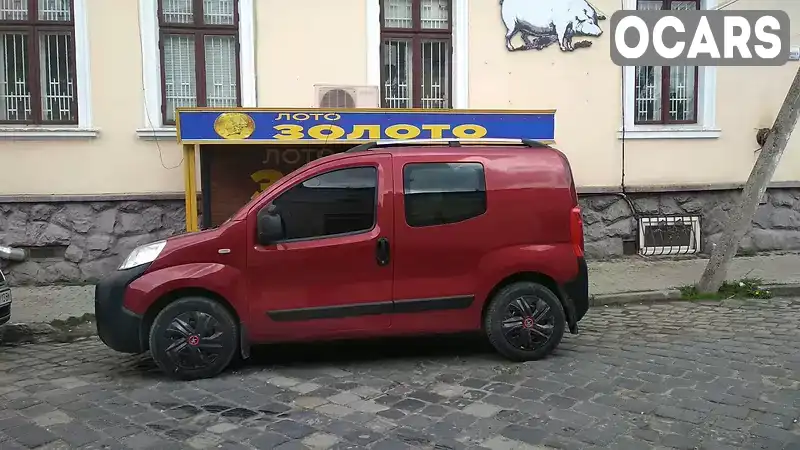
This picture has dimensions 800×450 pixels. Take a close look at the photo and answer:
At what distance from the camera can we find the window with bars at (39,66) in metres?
9.19

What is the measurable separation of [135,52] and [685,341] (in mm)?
7838

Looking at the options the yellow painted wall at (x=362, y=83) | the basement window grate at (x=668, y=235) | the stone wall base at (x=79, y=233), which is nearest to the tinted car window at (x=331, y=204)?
the stone wall base at (x=79, y=233)

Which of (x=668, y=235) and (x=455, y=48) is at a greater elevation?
(x=455, y=48)

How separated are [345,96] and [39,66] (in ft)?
14.2

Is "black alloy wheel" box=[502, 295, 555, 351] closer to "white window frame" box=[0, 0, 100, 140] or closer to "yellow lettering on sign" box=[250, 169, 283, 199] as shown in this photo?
"yellow lettering on sign" box=[250, 169, 283, 199]

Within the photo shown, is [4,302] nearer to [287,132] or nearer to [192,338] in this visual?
[192,338]

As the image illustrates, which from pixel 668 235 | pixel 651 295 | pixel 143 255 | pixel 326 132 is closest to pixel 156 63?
pixel 326 132

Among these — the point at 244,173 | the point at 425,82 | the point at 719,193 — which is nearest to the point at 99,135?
the point at 244,173

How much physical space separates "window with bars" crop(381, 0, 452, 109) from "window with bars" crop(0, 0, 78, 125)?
14.7 feet

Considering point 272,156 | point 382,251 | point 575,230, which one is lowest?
point 382,251

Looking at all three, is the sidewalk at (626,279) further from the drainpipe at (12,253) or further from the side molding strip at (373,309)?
the side molding strip at (373,309)

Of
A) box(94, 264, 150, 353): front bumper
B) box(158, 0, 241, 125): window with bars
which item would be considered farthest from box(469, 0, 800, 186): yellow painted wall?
box(94, 264, 150, 353): front bumper

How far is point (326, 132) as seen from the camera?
7.86 meters

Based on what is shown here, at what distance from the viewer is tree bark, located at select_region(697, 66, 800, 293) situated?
25.9 feet
